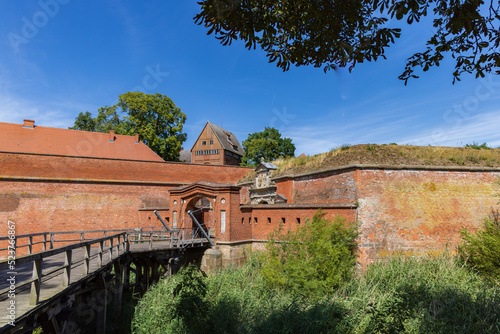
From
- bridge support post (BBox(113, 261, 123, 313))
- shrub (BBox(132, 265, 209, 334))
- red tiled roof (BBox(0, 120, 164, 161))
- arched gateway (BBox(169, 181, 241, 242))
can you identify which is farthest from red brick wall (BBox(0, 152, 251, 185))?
bridge support post (BBox(113, 261, 123, 313))

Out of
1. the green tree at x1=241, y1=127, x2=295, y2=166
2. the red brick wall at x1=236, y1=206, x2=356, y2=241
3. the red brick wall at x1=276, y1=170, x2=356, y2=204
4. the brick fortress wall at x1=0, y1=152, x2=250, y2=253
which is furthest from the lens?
the green tree at x1=241, y1=127, x2=295, y2=166

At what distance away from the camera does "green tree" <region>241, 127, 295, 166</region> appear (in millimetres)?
32812

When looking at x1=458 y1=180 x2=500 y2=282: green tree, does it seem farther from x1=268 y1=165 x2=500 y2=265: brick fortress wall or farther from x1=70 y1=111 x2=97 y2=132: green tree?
x1=70 y1=111 x2=97 y2=132: green tree

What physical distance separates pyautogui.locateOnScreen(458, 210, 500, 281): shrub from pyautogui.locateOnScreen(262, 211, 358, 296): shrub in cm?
408

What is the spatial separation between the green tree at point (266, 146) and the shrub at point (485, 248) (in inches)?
883

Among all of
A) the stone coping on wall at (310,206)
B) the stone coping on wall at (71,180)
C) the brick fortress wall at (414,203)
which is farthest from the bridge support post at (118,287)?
the stone coping on wall at (71,180)

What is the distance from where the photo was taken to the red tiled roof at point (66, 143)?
1866cm

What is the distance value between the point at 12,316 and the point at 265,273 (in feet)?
27.4

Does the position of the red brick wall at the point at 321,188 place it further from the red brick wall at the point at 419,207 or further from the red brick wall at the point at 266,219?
the red brick wall at the point at 266,219

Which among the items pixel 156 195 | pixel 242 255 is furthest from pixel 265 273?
pixel 156 195

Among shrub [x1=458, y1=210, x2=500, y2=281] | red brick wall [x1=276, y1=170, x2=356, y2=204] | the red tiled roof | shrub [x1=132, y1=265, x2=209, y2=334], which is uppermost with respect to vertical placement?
the red tiled roof

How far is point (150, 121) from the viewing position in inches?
1021

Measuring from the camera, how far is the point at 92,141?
69.2 ft

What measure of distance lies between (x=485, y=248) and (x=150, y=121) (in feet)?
79.8
